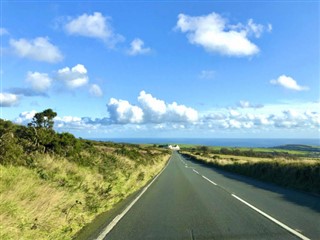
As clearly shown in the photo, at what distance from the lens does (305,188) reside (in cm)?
1952

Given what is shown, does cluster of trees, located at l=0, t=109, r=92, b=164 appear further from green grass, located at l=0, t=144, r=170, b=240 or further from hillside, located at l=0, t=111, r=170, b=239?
green grass, located at l=0, t=144, r=170, b=240

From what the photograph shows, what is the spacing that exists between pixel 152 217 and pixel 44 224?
3362 millimetres

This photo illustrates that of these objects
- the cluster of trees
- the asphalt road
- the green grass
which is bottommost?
the asphalt road

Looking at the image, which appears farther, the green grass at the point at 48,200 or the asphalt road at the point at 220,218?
the asphalt road at the point at 220,218

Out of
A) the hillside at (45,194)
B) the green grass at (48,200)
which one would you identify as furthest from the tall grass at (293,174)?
the green grass at (48,200)

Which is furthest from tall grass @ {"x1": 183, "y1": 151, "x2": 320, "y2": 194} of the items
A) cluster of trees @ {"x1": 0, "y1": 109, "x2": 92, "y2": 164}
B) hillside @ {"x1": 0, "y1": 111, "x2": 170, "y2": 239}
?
cluster of trees @ {"x1": 0, "y1": 109, "x2": 92, "y2": 164}

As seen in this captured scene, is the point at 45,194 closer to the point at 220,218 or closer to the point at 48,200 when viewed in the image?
the point at 48,200

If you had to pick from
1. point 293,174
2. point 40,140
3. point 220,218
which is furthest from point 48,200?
point 293,174

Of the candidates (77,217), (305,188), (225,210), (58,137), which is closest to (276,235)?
(225,210)

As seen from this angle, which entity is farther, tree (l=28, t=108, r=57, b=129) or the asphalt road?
tree (l=28, t=108, r=57, b=129)

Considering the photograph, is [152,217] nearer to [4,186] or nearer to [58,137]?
[4,186]

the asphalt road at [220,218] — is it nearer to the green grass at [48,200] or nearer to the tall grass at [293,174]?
the green grass at [48,200]

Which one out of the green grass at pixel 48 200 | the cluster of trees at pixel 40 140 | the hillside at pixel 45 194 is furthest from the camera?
the cluster of trees at pixel 40 140

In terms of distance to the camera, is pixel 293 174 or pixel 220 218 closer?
Result: pixel 220 218
